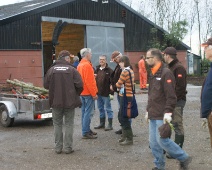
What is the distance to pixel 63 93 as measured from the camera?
793 cm

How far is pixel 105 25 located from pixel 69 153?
1875cm

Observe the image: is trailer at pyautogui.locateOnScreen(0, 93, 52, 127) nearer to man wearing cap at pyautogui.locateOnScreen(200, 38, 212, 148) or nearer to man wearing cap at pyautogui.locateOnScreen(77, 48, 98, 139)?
man wearing cap at pyautogui.locateOnScreen(77, 48, 98, 139)

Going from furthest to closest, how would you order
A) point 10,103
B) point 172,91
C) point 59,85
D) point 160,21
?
point 160,21, point 10,103, point 59,85, point 172,91

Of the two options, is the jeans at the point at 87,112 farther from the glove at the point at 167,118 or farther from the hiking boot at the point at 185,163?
the glove at the point at 167,118

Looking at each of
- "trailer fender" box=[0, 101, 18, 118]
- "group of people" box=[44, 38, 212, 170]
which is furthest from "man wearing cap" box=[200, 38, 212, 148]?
"trailer fender" box=[0, 101, 18, 118]

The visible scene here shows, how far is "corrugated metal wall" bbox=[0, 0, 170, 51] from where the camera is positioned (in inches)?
808

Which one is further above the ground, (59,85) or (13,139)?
(59,85)

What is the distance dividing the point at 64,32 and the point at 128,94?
2036cm

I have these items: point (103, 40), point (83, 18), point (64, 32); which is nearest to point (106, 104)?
point (83, 18)

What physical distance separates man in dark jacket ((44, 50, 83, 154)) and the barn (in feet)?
40.5

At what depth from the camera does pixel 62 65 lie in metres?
8.05

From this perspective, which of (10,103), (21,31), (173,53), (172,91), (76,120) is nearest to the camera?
(172,91)

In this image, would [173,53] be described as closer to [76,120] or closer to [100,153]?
[100,153]

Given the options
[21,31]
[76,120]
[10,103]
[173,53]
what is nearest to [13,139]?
[10,103]
